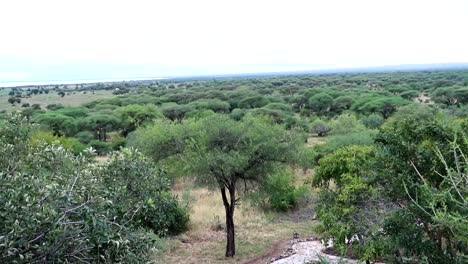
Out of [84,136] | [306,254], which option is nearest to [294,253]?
[306,254]

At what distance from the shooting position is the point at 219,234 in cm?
1880

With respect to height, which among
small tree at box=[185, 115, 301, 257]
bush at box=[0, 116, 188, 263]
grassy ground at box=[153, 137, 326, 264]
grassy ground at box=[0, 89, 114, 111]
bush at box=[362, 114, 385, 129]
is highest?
bush at box=[0, 116, 188, 263]

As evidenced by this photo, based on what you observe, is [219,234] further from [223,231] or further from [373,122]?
[373,122]

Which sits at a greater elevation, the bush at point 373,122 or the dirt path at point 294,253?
the bush at point 373,122

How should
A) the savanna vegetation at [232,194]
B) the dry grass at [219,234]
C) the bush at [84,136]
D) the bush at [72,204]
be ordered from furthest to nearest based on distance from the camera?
1. the bush at [84,136]
2. the dry grass at [219,234]
3. the savanna vegetation at [232,194]
4. the bush at [72,204]

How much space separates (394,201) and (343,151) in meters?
3.26

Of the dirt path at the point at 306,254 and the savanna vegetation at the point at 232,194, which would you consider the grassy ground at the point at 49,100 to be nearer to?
the savanna vegetation at the point at 232,194

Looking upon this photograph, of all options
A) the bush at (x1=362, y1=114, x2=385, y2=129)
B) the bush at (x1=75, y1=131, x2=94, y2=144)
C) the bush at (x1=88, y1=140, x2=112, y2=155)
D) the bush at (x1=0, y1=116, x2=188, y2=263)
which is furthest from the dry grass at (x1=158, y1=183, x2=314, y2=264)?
the bush at (x1=362, y1=114, x2=385, y2=129)

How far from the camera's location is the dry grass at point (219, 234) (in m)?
16.0

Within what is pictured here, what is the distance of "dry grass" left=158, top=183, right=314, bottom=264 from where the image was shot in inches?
631

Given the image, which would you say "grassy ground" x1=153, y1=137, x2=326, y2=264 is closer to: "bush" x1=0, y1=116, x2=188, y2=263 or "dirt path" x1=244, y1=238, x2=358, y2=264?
"dirt path" x1=244, y1=238, x2=358, y2=264

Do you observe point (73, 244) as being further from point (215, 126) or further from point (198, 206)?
point (198, 206)

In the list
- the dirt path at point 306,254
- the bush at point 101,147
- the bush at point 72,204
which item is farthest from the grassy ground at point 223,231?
the bush at point 101,147

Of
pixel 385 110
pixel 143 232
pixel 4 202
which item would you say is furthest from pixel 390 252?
pixel 385 110
